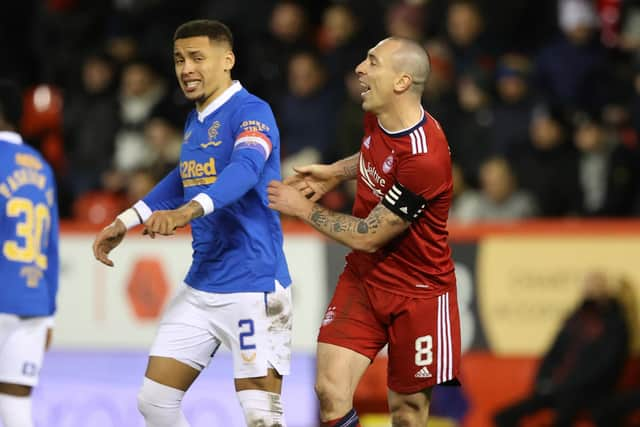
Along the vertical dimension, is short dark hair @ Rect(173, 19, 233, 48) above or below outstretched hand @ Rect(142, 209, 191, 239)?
above

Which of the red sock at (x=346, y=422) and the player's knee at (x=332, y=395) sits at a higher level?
the player's knee at (x=332, y=395)

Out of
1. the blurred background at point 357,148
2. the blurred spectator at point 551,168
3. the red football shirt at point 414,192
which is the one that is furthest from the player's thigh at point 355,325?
the blurred spectator at point 551,168

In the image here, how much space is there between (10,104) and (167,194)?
3.51ft

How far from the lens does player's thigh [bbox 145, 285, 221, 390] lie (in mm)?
6027

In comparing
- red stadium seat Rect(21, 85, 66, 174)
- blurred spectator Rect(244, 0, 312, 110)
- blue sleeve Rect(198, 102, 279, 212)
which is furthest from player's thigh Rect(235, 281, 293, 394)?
red stadium seat Rect(21, 85, 66, 174)

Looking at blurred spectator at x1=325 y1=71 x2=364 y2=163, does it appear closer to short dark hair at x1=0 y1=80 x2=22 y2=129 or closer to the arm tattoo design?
short dark hair at x1=0 y1=80 x2=22 y2=129

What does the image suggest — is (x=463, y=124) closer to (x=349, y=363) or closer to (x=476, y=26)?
(x=476, y=26)

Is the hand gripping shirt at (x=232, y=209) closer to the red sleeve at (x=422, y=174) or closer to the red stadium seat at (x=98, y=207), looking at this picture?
the red sleeve at (x=422, y=174)

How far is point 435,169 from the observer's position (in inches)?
235

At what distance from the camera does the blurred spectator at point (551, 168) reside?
10.4m

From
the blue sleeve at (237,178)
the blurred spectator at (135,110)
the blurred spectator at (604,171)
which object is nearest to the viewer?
the blue sleeve at (237,178)

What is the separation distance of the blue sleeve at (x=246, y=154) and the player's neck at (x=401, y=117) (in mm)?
547

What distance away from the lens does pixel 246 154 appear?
18.8 feet

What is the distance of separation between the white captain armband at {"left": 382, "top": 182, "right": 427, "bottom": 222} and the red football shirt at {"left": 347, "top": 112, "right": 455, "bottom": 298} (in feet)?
0.09
